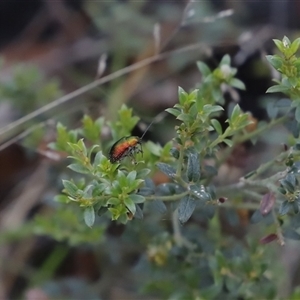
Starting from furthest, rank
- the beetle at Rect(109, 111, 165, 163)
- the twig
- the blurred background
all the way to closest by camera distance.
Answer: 1. the blurred background
2. the twig
3. the beetle at Rect(109, 111, 165, 163)

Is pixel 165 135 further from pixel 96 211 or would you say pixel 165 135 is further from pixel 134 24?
pixel 96 211

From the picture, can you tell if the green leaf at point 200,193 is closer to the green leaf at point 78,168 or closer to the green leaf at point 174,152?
the green leaf at point 174,152

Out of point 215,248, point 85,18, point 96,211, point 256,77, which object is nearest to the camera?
point 96,211

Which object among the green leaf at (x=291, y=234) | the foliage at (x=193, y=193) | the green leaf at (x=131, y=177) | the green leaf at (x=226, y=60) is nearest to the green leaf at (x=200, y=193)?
the foliage at (x=193, y=193)

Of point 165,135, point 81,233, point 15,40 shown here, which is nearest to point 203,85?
point 81,233

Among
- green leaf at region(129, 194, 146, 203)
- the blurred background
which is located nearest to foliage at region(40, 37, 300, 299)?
green leaf at region(129, 194, 146, 203)

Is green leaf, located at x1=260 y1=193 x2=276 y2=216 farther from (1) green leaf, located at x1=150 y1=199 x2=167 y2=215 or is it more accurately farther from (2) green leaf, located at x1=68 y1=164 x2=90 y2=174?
(2) green leaf, located at x1=68 y1=164 x2=90 y2=174

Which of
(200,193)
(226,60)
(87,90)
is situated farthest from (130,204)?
(87,90)

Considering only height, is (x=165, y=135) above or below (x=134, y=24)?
below

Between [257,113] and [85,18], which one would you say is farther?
[85,18]
